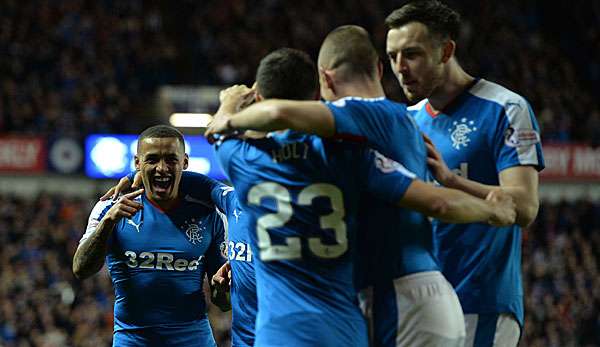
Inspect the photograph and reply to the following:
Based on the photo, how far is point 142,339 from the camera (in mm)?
6309

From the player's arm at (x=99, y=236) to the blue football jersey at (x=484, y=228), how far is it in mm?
2008

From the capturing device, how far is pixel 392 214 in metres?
4.17

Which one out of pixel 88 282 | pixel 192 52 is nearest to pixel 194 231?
pixel 88 282

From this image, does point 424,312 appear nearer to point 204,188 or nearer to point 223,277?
point 223,277

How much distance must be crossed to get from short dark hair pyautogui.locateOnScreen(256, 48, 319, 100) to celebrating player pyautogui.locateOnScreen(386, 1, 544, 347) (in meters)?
0.67

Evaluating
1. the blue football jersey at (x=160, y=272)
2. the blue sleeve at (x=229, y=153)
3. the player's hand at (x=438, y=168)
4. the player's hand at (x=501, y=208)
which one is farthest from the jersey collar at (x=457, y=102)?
the blue football jersey at (x=160, y=272)

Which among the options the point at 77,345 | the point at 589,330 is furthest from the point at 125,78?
the point at 589,330

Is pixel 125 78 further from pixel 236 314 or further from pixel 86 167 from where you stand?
pixel 236 314

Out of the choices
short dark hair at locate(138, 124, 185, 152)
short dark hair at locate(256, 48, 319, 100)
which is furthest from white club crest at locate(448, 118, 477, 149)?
short dark hair at locate(138, 124, 185, 152)

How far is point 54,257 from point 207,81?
6.05m

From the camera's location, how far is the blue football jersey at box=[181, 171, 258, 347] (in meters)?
5.95

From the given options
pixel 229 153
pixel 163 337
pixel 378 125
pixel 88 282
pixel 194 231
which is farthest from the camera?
pixel 88 282

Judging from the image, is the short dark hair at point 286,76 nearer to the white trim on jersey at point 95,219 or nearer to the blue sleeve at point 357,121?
the blue sleeve at point 357,121

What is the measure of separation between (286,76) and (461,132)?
101 cm
